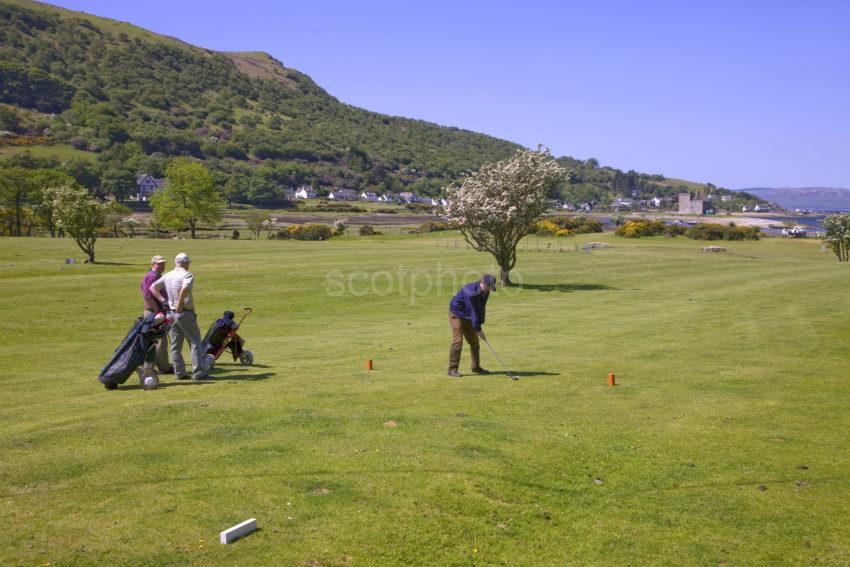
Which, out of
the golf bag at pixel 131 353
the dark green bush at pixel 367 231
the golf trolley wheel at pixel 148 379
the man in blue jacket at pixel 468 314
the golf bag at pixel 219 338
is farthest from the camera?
the dark green bush at pixel 367 231

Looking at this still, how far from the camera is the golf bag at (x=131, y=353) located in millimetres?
14227

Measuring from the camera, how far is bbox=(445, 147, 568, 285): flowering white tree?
41.2m

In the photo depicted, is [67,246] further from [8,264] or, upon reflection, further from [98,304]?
[98,304]

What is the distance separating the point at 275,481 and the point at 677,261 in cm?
5490

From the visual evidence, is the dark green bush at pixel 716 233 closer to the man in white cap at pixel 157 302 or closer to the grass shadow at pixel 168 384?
the man in white cap at pixel 157 302

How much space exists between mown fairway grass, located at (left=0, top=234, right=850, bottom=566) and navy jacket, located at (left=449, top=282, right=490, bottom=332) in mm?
1431

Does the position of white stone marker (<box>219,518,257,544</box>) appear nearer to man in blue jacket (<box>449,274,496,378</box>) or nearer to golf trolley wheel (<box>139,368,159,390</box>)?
golf trolley wheel (<box>139,368,159,390</box>)

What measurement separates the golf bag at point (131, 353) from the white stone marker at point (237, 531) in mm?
7668

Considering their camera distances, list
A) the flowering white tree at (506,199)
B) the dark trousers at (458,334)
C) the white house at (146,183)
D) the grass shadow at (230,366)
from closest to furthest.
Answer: the dark trousers at (458,334), the grass shadow at (230,366), the flowering white tree at (506,199), the white house at (146,183)

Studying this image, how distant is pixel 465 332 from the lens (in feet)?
54.7

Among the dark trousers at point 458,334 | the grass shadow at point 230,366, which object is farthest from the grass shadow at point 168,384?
the dark trousers at point 458,334

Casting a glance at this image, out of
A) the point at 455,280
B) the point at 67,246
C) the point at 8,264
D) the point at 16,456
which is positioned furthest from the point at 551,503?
the point at 67,246

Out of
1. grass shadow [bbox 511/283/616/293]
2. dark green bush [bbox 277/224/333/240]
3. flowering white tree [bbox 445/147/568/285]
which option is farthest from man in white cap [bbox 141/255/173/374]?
dark green bush [bbox 277/224/333/240]

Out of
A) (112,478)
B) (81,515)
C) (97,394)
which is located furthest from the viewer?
(97,394)
